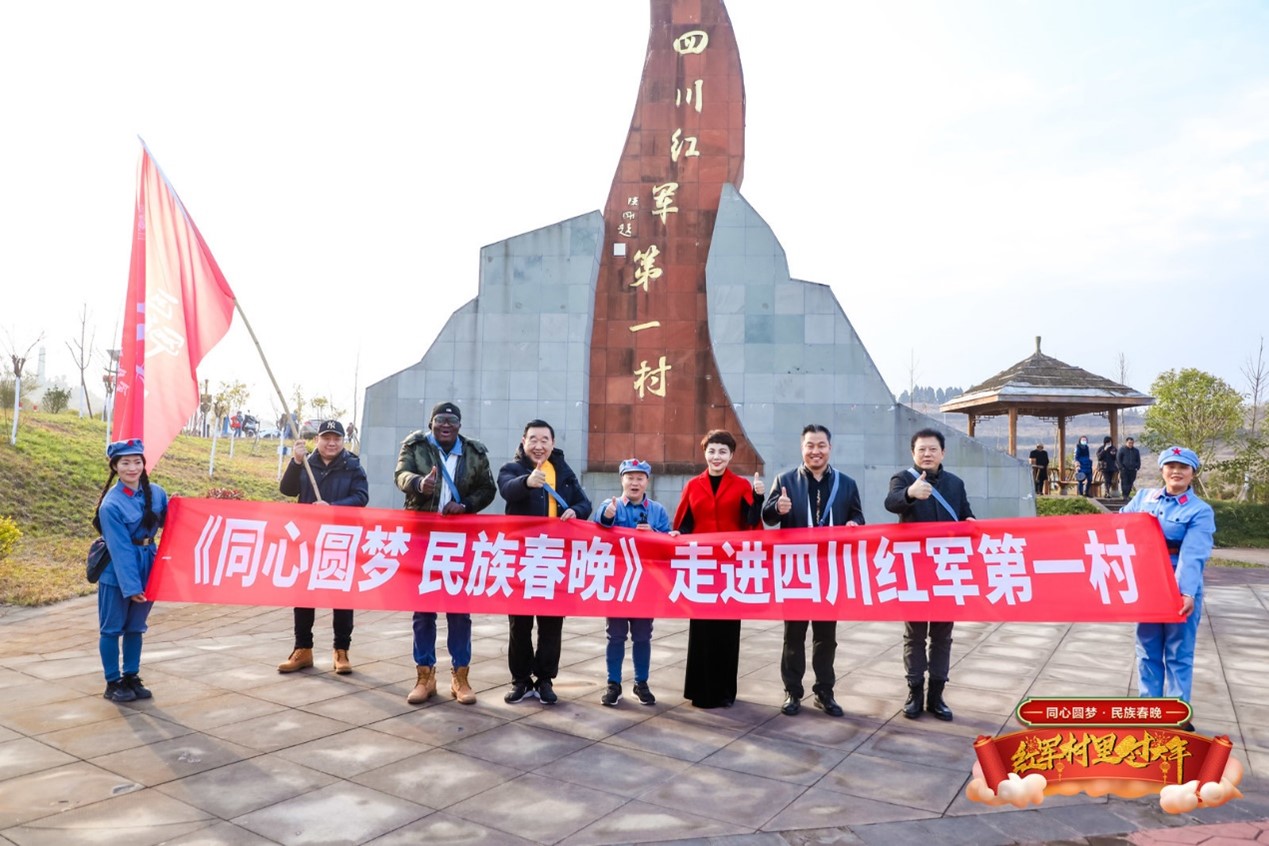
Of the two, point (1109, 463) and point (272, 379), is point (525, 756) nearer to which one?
point (272, 379)

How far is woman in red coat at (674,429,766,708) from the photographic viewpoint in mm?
4797

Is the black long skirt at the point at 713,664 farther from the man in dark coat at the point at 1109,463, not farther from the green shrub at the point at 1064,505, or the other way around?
the man in dark coat at the point at 1109,463

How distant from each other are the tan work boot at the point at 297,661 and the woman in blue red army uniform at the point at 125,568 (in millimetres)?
827

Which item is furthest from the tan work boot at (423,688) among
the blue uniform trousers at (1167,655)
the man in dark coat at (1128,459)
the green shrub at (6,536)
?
the man in dark coat at (1128,459)

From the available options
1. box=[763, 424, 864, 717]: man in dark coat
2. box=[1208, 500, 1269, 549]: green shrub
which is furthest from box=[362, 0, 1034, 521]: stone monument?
box=[1208, 500, 1269, 549]: green shrub

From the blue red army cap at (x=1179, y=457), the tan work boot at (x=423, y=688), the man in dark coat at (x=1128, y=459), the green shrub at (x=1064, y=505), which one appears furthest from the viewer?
the man in dark coat at (x=1128, y=459)

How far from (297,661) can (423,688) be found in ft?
3.98

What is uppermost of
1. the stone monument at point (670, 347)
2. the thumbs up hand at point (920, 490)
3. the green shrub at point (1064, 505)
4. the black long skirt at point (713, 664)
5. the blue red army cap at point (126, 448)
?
the stone monument at point (670, 347)

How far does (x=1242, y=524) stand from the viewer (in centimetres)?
1727

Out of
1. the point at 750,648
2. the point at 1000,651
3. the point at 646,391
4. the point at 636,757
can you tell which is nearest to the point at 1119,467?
the point at 646,391

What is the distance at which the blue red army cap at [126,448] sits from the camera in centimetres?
473

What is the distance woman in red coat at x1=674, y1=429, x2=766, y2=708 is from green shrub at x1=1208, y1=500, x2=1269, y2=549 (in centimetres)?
1664

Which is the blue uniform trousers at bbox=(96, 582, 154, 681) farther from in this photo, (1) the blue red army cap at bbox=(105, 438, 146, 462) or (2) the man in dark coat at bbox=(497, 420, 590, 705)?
(2) the man in dark coat at bbox=(497, 420, 590, 705)

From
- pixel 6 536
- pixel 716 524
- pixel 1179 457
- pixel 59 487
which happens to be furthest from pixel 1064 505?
pixel 59 487
